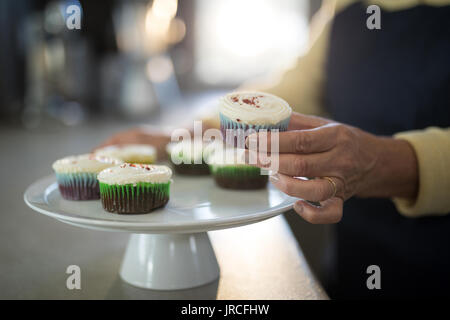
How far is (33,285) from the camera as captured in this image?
0.66 meters

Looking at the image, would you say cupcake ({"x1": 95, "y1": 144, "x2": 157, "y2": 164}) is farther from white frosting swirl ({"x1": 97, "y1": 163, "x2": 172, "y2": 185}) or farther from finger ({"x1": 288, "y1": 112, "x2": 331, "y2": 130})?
finger ({"x1": 288, "y1": 112, "x2": 331, "y2": 130})

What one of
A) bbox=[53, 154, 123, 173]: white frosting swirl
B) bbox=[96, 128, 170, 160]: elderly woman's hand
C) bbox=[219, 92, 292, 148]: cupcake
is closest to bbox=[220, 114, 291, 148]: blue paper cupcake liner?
bbox=[219, 92, 292, 148]: cupcake

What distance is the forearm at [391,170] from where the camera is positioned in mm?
773

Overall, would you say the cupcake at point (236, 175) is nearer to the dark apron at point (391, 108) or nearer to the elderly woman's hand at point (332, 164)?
the elderly woman's hand at point (332, 164)

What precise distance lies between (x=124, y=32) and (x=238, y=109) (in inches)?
115

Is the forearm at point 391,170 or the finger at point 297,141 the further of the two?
the forearm at point 391,170

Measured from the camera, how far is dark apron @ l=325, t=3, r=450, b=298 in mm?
983

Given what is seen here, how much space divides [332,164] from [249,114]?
153 millimetres

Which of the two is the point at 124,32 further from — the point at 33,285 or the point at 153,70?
the point at 33,285

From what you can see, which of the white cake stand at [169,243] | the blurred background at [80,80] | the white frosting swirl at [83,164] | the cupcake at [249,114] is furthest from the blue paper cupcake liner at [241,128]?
the blurred background at [80,80]

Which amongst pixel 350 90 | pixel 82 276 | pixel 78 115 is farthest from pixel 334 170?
pixel 78 115

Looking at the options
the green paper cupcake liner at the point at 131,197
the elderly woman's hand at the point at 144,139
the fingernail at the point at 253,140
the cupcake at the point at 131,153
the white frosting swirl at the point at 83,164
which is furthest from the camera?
the elderly woman's hand at the point at 144,139

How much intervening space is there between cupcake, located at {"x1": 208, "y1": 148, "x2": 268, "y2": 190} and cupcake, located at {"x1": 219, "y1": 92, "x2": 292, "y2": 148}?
161 mm

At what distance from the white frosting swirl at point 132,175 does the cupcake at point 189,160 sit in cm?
27
